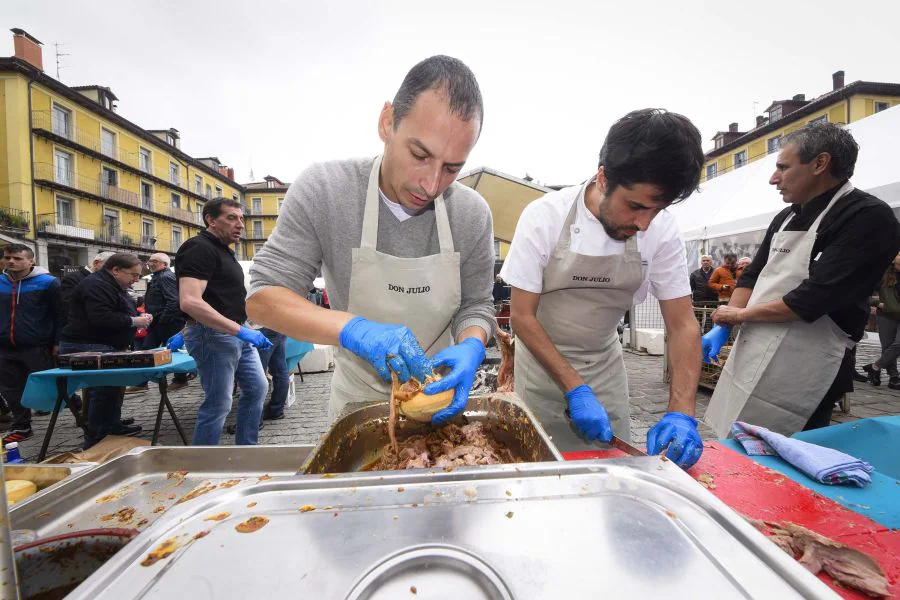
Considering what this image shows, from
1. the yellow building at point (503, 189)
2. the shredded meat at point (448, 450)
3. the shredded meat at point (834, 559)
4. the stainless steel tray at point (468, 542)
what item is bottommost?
the shredded meat at point (834, 559)

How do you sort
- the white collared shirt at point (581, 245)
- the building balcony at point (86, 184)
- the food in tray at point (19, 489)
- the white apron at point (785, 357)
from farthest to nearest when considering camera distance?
the building balcony at point (86, 184), the white apron at point (785, 357), the white collared shirt at point (581, 245), the food in tray at point (19, 489)

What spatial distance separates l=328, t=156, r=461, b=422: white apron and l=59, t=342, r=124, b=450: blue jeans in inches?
151

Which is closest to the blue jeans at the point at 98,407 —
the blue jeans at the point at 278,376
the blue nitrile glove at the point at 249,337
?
the blue jeans at the point at 278,376

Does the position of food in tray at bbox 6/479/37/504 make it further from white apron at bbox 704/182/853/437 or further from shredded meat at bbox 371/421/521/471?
white apron at bbox 704/182/853/437

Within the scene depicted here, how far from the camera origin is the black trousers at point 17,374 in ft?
16.7

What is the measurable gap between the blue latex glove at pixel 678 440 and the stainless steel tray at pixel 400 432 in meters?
0.48

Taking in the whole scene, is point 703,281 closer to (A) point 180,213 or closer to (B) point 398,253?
(B) point 398,253

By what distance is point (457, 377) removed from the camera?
5.10 feet

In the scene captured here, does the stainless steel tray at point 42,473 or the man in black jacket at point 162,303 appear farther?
the man in black jacket at point 162,303

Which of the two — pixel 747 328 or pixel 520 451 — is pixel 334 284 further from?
pixel 747 328

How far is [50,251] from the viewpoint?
25156mm

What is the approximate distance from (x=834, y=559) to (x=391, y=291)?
159 centimetres

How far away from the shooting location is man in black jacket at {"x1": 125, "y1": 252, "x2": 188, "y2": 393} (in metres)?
5.65

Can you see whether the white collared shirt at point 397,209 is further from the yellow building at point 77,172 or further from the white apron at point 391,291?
the yellow building at point 77,172
